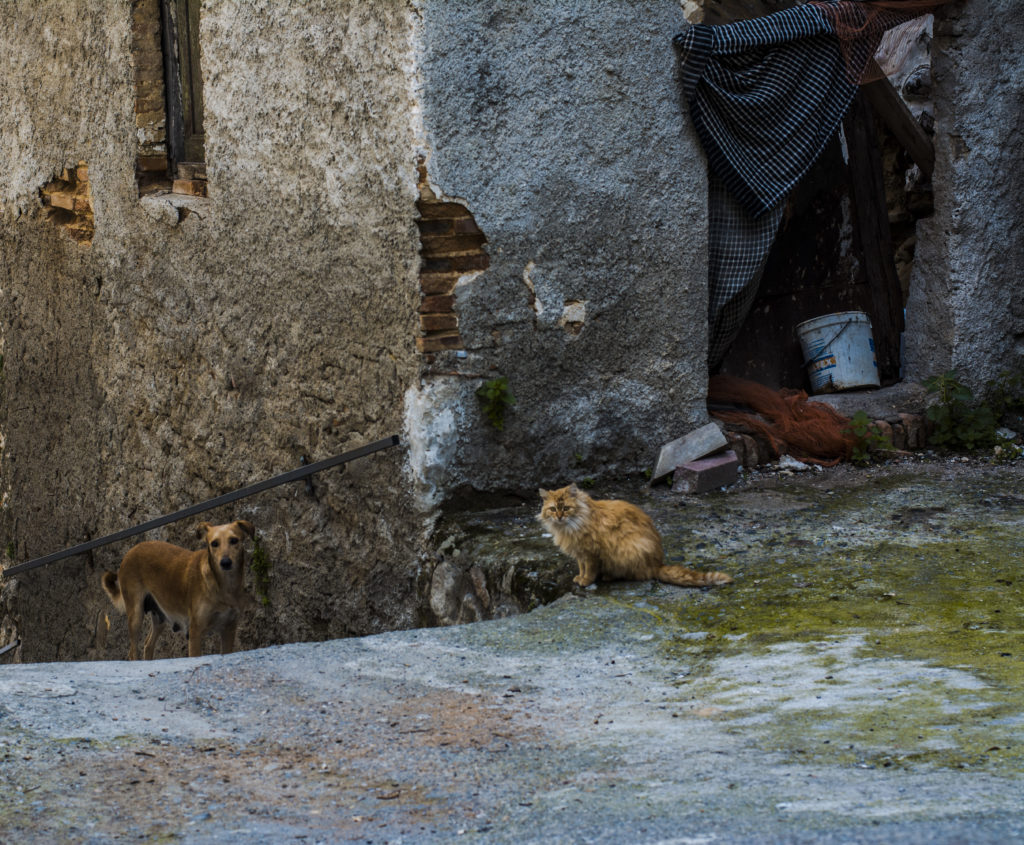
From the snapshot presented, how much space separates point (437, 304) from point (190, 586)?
2.03m

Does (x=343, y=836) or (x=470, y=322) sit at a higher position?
(x=470, y=322)

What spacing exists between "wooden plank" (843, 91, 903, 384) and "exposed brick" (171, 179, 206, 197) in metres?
3.98

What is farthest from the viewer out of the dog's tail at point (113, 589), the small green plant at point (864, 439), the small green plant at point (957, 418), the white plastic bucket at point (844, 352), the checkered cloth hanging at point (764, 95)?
the white plastic bucket at point (844, 352)

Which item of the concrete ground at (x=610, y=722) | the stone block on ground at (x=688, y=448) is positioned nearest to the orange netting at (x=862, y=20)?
the stone block on ground at (x=688, y=448)

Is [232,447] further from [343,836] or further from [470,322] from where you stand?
[343,836]

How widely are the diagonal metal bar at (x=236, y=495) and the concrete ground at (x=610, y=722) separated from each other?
141 cm

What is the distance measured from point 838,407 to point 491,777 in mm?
4372

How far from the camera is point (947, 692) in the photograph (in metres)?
3.01

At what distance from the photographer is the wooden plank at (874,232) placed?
7.28 meters

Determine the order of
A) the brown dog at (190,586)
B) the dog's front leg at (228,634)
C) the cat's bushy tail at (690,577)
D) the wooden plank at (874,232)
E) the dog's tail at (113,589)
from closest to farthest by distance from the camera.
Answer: the cat's bushy tail at (690,577) < the brown dog at (190,586) < the dog's front leg at (228,634) < the dog's tail at (113,589) < the wooden plank at (874,232)

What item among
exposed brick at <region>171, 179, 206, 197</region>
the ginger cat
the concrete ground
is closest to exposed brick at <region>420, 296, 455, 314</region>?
the ginger cat

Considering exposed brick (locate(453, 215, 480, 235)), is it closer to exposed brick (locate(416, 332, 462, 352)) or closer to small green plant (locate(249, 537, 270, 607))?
exposed brick (locate(416, 332, 462, 352))

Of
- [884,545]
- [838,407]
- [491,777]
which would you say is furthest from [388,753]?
[838,407]

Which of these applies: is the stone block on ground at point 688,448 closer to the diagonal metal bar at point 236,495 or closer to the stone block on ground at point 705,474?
the stone block on ground at point 705,474
